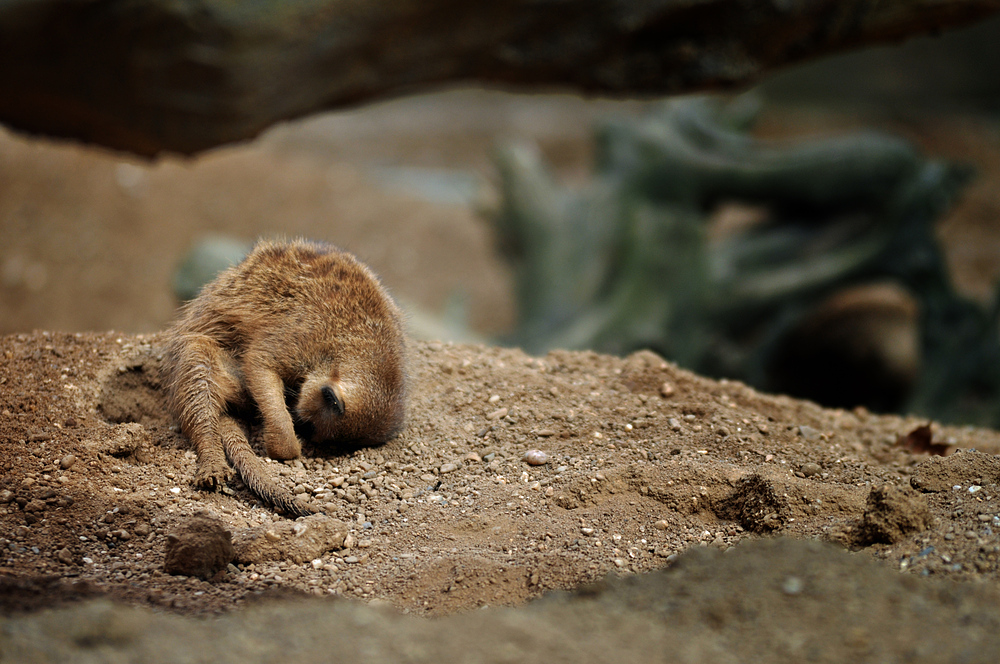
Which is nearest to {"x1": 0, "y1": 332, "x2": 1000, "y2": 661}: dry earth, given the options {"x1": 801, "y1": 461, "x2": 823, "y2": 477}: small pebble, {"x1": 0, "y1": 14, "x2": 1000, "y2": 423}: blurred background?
{"x1": 801, "y1": 461, "x2": 823, "y2": 477}: small pebble

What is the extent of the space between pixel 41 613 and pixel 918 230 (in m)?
7.10

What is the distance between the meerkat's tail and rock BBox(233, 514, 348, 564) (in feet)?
0.24

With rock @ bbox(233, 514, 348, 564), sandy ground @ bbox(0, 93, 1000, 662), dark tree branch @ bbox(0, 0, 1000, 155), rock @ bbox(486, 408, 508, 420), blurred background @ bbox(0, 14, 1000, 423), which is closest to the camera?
sandy ground @ bbox(0, 93, 1000, 662)

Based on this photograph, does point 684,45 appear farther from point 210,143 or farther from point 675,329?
point 675,329

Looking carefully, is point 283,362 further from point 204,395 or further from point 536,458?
point 536,458

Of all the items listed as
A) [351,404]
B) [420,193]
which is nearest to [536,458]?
[351,404]

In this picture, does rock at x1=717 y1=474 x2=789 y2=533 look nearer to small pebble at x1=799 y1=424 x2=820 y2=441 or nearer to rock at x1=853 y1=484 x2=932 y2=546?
rock at x1=853 y1=484 x2=932 y2=546

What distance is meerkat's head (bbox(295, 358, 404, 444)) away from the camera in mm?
2230

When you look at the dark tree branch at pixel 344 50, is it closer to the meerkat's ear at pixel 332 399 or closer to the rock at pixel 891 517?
the meerkat's ear at pixel 332 399

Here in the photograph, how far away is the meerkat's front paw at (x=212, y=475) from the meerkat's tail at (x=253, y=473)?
0.10 feet

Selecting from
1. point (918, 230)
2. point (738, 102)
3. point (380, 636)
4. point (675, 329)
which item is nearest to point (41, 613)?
point (380, 636)

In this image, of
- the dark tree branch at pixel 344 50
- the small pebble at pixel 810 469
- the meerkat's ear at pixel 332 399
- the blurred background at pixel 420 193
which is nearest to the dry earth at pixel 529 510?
the small pebble at pixel 810 469

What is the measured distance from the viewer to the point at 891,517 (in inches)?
70.6

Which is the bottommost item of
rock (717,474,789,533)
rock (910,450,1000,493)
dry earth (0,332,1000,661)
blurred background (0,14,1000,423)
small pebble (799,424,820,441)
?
rock (910,450,1000,493)
